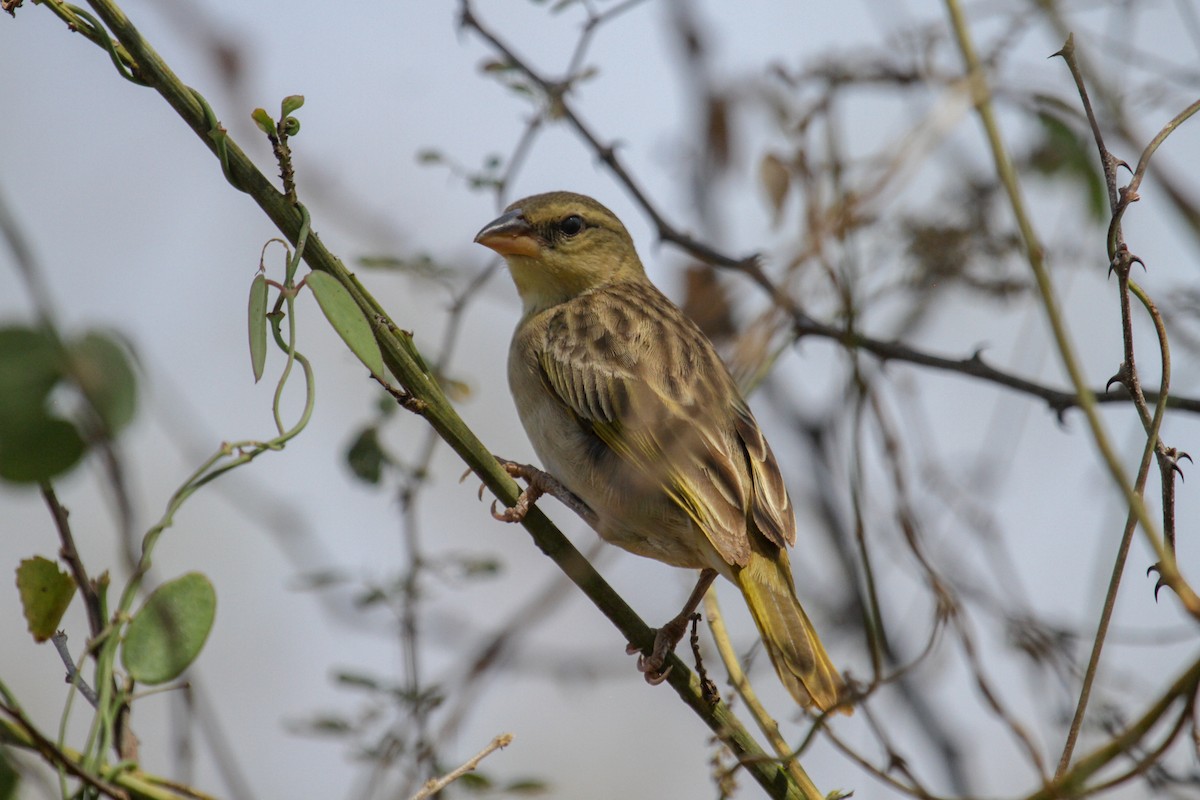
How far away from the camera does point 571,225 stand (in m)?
4.79

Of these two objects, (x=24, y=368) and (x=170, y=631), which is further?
(x=170, y=631)

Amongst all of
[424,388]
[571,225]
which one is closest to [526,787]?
[424,388]

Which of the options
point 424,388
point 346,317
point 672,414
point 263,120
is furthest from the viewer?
point 672,414

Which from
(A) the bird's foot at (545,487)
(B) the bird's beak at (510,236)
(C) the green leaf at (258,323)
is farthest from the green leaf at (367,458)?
(C) the green leaf at (258,323)

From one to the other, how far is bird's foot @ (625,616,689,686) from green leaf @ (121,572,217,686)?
1.26 metres

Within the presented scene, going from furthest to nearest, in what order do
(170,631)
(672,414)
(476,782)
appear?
(672,414), (476,782), (170,631)

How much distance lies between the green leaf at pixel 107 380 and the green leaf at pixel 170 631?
1.62 feet

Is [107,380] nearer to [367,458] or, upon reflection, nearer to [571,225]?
[367,458]

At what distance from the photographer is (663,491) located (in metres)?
3.50

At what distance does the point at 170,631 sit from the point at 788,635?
188 cm

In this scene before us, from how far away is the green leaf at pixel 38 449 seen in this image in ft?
3.96

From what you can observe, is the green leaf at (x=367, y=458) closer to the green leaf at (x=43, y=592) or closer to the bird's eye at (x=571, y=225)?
the bird's eye at (x=571, y=225)

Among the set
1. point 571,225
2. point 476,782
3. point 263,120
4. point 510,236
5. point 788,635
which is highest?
point 571,225

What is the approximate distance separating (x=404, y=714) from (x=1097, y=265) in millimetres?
2644
